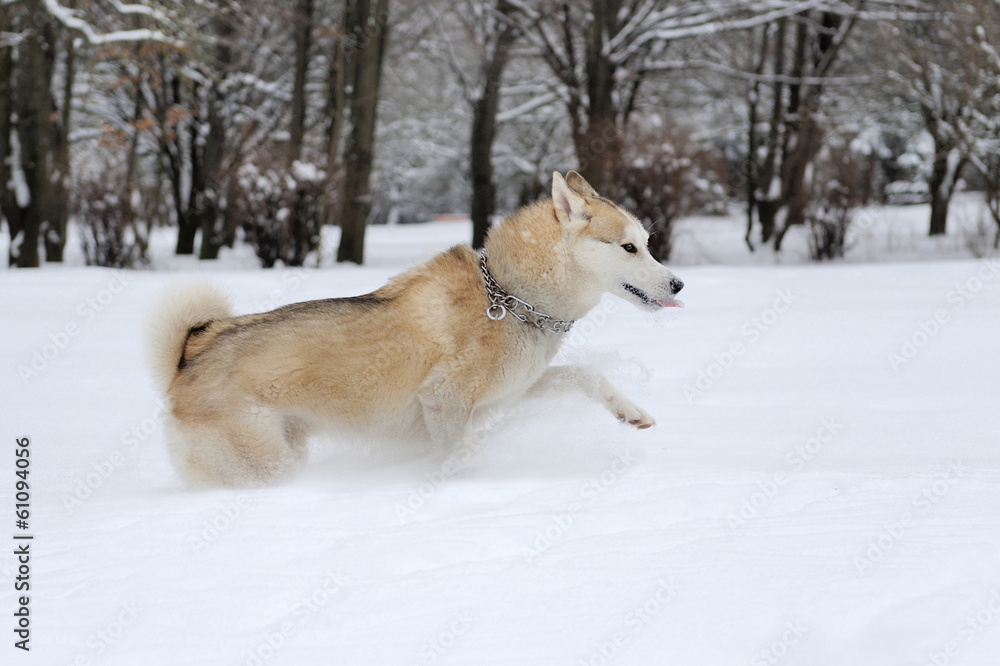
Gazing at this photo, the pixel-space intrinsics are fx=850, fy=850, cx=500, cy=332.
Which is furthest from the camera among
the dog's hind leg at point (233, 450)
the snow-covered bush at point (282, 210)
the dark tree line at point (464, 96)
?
the snow-covered bush at point (282, 210)

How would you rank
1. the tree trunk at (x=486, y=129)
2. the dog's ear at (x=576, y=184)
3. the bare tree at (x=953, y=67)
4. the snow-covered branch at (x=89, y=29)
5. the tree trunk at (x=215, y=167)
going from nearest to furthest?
the dog's ear at (x=576, y=184) < the snow-covered branch at (x=89, y=29) < the bare tree at (x=953, y=67) < the tree trunk at (x=486, y=129) < the tree trunk at (x=215, y=167)

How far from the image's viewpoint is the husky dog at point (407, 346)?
3.62m

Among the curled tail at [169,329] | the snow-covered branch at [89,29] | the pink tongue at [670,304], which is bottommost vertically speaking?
the curled tail at [169,329]

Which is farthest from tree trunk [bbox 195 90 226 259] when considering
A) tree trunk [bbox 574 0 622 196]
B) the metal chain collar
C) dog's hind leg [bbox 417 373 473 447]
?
dog's hind leg [bbox 417 373 473 447]

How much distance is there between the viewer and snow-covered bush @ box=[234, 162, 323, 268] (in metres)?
13.5

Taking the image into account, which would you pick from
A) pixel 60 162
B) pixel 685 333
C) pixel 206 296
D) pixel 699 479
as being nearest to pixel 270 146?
pixel 60 162

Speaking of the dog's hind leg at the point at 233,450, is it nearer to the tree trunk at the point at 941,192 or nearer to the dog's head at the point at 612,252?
the dog's head at the point at 612,252

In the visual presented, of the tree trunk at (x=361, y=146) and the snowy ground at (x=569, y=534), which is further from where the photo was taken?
the tree trunk at (x=361, y=146)

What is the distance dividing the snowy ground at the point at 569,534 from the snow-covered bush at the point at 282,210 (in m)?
7.66

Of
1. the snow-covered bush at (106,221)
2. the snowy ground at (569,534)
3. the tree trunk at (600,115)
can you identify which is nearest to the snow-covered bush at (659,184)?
the tree trunk at (600,115)

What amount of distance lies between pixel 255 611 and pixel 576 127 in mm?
14203

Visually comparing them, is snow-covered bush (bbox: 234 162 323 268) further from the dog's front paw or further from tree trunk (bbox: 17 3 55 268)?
the dog's front paw

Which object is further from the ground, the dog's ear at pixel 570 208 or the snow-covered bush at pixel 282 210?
the dog's ear at pixel 570 208

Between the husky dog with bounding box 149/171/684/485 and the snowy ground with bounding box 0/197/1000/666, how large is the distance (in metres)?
0.21
